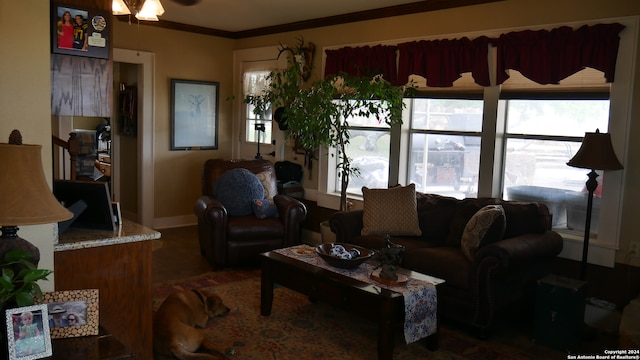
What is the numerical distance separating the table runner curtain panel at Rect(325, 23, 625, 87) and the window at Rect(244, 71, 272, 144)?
1.50 metres

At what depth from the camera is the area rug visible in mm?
3350

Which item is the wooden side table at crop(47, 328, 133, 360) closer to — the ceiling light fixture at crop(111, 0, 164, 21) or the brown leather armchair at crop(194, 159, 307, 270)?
the ceiling light fixture at crop(111, 0, 164, 21)

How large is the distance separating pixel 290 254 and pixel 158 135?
343 centimetres

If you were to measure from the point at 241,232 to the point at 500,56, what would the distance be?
269 cm

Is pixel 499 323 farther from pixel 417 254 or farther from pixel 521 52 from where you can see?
pixel 521 52

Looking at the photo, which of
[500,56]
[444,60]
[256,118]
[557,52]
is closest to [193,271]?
[256,118]

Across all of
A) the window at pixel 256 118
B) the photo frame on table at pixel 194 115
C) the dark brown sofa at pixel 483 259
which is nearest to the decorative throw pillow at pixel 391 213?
the dark brown sofa at pixel 483 259

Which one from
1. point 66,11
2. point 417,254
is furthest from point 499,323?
point 66,11

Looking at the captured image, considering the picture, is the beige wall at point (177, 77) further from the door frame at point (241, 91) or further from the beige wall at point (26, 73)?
the beige wall at point (26, 73)

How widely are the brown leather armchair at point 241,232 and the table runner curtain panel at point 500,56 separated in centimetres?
157

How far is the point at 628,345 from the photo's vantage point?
127 inches

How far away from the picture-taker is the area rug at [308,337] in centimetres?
335

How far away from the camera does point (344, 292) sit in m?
3.29

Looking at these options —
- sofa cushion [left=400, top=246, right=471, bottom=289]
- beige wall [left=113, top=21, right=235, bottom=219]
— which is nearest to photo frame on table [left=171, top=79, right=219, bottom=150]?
beige wall [left=113, top=21, right=235, bottom=219]
